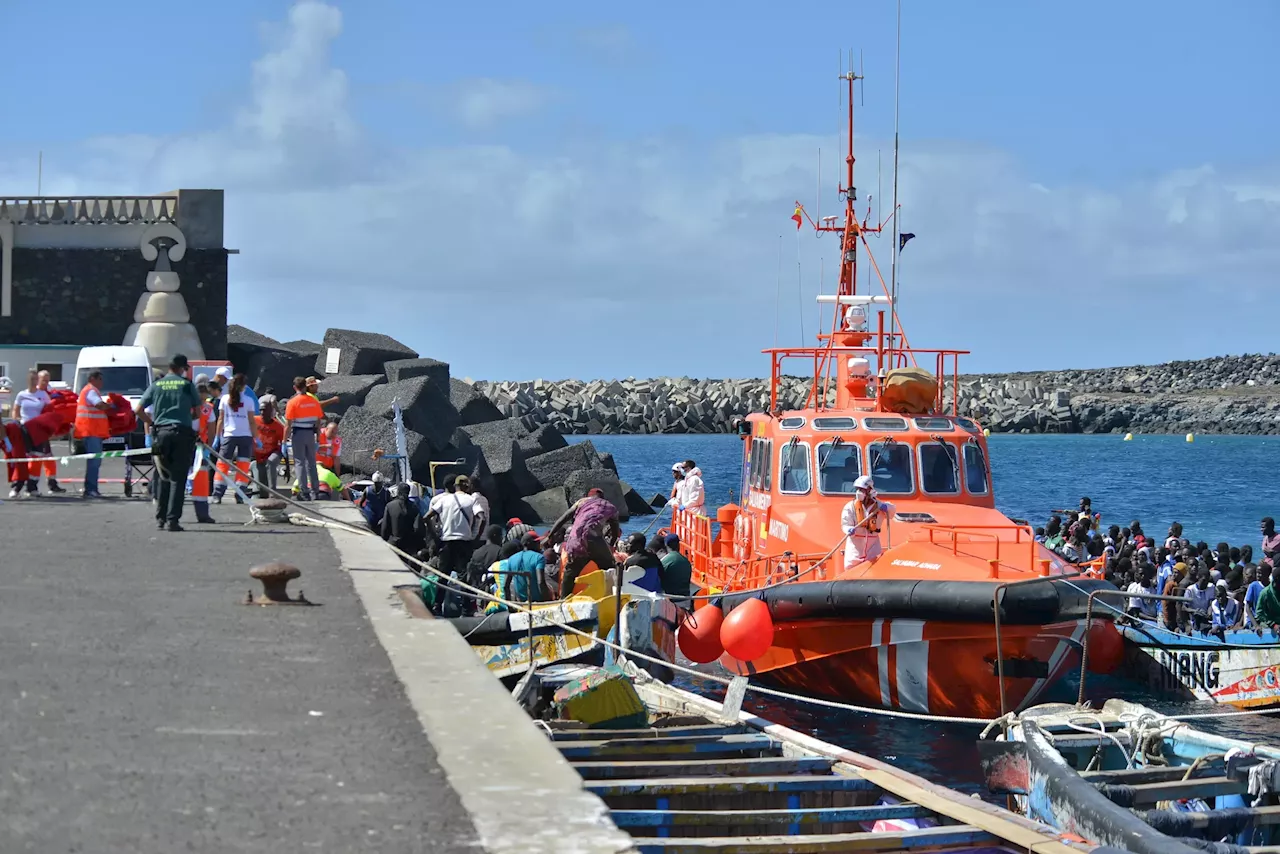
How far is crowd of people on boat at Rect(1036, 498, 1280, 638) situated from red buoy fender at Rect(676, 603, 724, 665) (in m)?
4.29

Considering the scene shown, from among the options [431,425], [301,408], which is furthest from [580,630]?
[431,425]

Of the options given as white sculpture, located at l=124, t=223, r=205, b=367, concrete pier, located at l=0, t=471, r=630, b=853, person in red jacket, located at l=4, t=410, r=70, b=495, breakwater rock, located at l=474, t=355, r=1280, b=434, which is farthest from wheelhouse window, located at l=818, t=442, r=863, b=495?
breakwater rock, located at l=474, t=355, r=1280, b=434

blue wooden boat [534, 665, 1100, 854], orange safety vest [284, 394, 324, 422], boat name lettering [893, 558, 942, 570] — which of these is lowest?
blue wooden boat [534, 665, 1100, 854]

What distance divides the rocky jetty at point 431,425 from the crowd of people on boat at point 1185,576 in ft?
49.9

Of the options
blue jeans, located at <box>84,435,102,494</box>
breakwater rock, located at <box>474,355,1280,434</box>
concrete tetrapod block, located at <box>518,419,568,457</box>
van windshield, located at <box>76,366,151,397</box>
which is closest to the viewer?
blue jeans, located at <box>84,435,102,494</box>

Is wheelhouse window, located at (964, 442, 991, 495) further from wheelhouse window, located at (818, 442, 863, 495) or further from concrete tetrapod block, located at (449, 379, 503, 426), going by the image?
concrete tetrapod block, located at (449, 379, 503, 426)

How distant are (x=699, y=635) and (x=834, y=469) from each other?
2.79m

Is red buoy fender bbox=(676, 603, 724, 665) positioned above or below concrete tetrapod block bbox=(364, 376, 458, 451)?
below

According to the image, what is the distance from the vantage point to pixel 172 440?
13516 millimetres

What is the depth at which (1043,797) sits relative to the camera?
29.2 feet

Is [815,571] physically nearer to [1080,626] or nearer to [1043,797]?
[1080,626]

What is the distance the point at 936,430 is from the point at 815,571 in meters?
2.31

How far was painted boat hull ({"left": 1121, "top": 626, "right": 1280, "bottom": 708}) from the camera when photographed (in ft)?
46.6

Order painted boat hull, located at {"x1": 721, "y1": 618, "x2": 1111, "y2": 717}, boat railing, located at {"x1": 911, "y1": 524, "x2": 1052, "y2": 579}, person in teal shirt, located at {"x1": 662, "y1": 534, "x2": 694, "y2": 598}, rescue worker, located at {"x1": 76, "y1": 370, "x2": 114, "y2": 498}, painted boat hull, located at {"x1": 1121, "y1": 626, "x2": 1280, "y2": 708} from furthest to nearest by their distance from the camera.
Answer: rescue worker, located at {"x1": 76, "y1": 370, "x2": 114, "y2": 498} → person in teal shirt, located at {"x1": 662, "y1": 534, "x2": 694, "y2": 598} → painted boat hull, located at {"x1": 1121, "y1": 626, "x2": 1280, "y2": 708} → boat railing, located at {"x1": 911, "y1": 524, "x2": 1052, "y2": 579} → painted boat hull, located at {"x1": 721, "y1": 618, "x2": 1111, "y2": 717}
